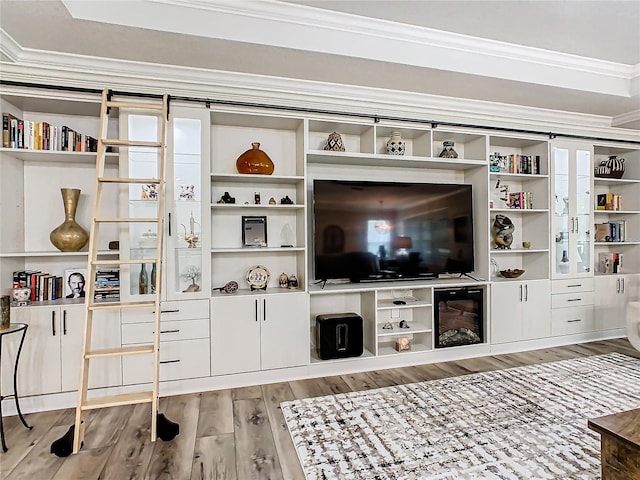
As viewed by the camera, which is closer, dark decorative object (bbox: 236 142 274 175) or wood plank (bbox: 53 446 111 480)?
wood plank (bbox: 53 446 111 480)

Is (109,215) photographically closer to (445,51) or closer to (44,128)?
(44,128)

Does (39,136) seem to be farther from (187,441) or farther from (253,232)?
(187,441)

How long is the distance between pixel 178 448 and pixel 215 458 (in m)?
0.27

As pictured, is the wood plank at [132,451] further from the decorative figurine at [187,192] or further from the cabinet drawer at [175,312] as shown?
the decorative figurine at [187,192]

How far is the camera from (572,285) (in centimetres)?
407

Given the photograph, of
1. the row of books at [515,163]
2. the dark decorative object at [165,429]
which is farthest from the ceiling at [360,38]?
the dark decorative object at [165,429]

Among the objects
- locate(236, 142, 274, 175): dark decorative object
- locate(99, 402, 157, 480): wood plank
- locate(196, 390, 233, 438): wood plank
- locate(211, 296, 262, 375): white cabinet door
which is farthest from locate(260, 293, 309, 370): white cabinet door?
locate(236, 142, 274, 175): dark decorative object

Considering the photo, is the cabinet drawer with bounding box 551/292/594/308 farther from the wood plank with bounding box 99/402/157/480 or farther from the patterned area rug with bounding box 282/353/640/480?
the wood plank with bounding box 99/402/157/480

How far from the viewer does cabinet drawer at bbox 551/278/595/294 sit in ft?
13.1

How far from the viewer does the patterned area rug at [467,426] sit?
6.24 ft

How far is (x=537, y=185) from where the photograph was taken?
4148 millimetres

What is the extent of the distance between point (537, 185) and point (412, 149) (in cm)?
157

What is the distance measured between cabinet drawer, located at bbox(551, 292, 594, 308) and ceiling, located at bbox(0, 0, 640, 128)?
84.9 inches

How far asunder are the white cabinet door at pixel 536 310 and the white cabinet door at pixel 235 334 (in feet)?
9.38
